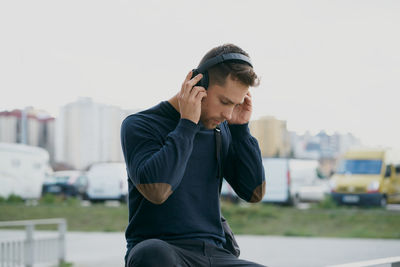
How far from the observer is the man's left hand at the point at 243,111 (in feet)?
8.27

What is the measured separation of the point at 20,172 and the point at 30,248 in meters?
16.9

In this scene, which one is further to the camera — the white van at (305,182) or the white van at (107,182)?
the white van at (107,182)

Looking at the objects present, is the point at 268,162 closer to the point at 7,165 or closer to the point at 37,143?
the point at 7,165

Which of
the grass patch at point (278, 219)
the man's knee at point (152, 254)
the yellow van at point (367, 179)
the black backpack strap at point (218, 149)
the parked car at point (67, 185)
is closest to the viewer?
the man's knee at point (152, 254)

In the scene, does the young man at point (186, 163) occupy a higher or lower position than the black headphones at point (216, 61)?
lower

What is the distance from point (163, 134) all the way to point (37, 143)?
192 ft

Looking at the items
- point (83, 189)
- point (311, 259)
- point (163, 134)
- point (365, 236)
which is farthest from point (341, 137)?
point (163, 134)

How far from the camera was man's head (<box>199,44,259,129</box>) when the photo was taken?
229 centimetres

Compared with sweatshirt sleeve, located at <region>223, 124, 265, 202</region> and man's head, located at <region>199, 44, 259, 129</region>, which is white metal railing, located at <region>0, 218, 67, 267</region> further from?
man's head, located at <region>199, 44, 259, 129</region>

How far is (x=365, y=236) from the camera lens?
13.2 m

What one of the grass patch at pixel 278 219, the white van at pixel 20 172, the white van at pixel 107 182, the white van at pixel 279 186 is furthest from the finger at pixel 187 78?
the white van at pixel 20 172

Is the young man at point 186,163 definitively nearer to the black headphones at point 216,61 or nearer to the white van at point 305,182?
the black headphones at point 216,61

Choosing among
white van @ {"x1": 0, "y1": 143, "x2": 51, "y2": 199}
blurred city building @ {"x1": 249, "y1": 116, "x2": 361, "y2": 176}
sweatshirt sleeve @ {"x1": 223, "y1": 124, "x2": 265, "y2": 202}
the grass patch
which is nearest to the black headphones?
sweatshirt sleeve @ {"x1": 223, "y1": 124, "x2": 265, "y2": 202}

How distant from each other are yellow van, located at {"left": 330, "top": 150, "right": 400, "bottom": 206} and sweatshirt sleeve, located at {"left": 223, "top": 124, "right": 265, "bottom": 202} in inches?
624
